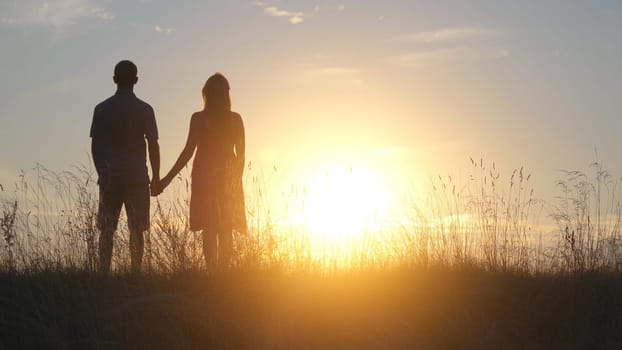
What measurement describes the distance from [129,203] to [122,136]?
678 mm

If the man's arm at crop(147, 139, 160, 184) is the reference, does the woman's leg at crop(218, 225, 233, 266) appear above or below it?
below

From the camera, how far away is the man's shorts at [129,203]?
751 centimetres

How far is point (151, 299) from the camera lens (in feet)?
20.9

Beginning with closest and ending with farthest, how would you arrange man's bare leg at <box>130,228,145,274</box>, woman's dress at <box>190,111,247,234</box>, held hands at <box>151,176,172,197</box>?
man's bare leg at <box>130,228,145,274</box>, woman's dress at <box>190,111,247,234</box>, held hands at <box>151,176,172,197</box>

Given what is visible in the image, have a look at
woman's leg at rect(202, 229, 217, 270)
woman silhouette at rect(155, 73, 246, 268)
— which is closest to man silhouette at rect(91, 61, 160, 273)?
woman silhouette at rect(155, 73, 246, 268)

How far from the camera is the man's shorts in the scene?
7512 millimetres

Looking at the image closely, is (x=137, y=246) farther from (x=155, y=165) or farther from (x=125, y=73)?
(x=125, y=73)

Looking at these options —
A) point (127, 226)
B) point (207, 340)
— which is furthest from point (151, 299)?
point (127, 226)

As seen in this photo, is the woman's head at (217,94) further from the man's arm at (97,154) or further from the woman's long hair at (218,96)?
the man's arm at (97,154)

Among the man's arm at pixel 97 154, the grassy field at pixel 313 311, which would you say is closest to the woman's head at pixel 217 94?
the man's arm at pixel 97 154

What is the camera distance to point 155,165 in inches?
309

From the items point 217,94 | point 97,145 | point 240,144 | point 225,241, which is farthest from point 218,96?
point 225,241

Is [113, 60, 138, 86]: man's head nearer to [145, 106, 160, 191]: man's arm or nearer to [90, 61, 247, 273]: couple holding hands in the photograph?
[90, 61, 247, 273]: couple holding hands

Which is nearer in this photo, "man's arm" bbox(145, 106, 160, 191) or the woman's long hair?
"man's arm" bbox(145, 106, 160, 191)
